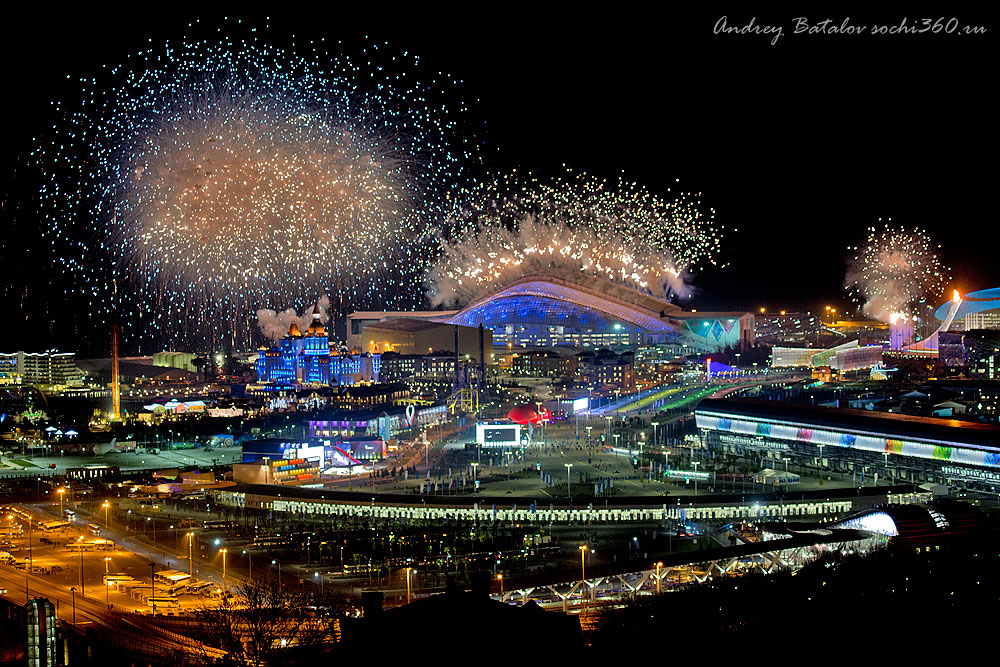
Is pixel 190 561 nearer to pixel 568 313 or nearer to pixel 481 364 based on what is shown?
pixel 481 364

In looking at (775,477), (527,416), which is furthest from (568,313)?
(775,477)

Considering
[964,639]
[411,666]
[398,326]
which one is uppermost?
[398,326]

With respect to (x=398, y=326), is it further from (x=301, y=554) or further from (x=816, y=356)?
(x=301, y=554)

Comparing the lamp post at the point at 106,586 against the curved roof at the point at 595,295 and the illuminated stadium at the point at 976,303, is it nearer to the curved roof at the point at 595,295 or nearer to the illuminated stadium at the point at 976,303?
the curved roof at the point at 595,295

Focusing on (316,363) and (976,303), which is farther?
(316,363)

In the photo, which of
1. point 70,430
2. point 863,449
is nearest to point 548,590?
point 863,449
